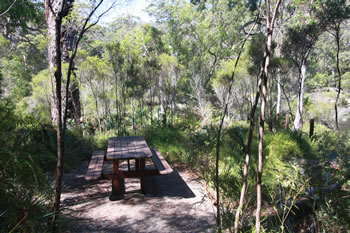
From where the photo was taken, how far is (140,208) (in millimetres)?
3018

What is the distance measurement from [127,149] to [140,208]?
0.87 m

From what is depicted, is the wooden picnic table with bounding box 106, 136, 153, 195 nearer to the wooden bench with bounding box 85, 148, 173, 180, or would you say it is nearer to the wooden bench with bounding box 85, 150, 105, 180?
the wooden bench with bounding box 85, 148, 173, 180

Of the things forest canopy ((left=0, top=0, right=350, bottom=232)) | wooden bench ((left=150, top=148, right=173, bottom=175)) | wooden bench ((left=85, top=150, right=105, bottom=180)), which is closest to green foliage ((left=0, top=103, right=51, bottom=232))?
forest canopy ((left=0, top=0, right=350, bottom=232))

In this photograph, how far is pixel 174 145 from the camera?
5.45 metres

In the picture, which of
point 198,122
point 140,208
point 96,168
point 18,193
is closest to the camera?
point 18,193

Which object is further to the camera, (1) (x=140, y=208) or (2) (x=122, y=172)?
(2) (x=122, y=172)

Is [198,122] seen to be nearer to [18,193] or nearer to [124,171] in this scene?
[124,171]

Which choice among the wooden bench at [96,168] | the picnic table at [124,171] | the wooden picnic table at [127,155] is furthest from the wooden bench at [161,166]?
the wooden bench at [96,168]

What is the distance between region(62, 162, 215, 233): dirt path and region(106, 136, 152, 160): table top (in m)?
0.63

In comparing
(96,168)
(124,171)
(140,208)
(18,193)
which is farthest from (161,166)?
(18,193)

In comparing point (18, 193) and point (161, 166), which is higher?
point (18, 193)

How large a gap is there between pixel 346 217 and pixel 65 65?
6.78 m

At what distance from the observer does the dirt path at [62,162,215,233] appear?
256cm

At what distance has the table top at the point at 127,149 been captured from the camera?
3.07 meters
